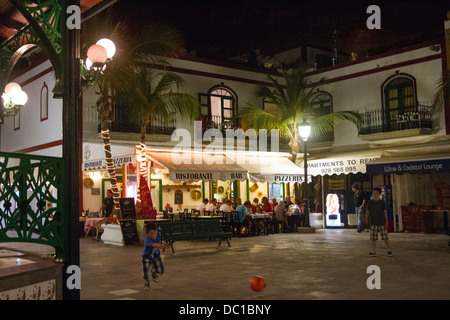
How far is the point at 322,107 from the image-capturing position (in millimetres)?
25047

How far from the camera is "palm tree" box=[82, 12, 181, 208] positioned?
603 inches

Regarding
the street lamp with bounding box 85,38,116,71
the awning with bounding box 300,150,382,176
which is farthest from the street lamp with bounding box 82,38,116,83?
the awning with bounding box 300,150,382,176

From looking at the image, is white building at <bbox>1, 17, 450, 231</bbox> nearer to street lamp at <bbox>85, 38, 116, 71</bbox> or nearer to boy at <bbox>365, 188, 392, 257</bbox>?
boy at <bbox>365, 188, 392, 257</bbox>

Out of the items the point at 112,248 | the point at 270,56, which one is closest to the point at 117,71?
the point at 112,248

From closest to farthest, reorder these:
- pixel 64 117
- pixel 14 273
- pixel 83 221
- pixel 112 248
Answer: pixel 14 273, pixel 64 117, pixel 112 248, pixel 83 221

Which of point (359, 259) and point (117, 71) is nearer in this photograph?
point (359, 259)

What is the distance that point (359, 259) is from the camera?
37.8 feet

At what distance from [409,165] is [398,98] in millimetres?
5473

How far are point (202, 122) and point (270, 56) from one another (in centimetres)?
869

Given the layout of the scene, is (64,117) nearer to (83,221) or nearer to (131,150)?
(131,150)

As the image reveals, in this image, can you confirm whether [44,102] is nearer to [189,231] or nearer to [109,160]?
[109,160]

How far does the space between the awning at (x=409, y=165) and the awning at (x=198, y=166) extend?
4.83 meters

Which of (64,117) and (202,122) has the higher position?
(202,122)

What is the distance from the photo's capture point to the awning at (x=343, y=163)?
775 inches
